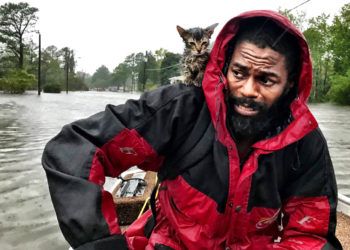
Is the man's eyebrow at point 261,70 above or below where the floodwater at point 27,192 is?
above

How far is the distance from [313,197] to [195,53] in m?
0.90

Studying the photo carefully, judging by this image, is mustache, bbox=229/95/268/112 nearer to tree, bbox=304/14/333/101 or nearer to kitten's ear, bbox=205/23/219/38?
kitten's ear, bbox=205/23/219/38

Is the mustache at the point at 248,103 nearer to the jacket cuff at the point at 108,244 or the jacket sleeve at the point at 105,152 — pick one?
the jacket sleeve at the point at 105,152

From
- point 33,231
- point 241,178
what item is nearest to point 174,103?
point 241,178

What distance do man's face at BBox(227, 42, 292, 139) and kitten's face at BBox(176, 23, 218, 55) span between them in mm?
201

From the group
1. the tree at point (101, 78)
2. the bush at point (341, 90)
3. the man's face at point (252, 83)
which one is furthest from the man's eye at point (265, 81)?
the tree at point (101, 78)

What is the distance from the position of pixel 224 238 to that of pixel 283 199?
379 mm

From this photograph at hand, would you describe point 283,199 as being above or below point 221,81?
below

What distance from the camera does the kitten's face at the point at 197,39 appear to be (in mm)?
1920

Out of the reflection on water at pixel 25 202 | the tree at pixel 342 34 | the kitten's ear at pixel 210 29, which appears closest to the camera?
the kitten's ear at pixel 210 29

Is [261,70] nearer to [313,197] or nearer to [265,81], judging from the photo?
[265,81]

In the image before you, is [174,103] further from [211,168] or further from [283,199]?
[283,199]

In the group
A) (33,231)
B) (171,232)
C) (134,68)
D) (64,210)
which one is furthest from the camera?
(134,68)

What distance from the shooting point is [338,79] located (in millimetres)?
42219
